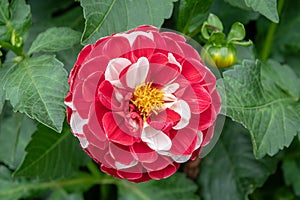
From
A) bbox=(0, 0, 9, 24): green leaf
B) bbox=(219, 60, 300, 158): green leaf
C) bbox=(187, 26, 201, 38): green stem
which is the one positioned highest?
bbox=(0, 0, 9, 24): green leaf

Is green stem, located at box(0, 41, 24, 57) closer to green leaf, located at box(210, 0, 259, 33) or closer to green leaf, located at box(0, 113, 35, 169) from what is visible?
green leaf, located at box(0, 113, 35, 169)

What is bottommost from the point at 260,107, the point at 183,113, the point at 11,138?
the point at 11,138

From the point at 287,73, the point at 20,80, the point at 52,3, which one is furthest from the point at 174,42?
the point at 52,3

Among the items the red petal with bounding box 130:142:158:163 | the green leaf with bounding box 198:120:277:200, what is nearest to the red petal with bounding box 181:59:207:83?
the red petal with bounding box 130:142:158:163

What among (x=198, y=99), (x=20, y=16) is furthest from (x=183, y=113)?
(x=20, y=16)

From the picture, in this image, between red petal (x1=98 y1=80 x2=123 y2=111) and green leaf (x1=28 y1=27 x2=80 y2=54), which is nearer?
red petal (x1=98 y1=80 x2=123 y2=111)

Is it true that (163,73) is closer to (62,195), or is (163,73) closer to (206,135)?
(206,135)

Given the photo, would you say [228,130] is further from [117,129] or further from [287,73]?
[117,129]
